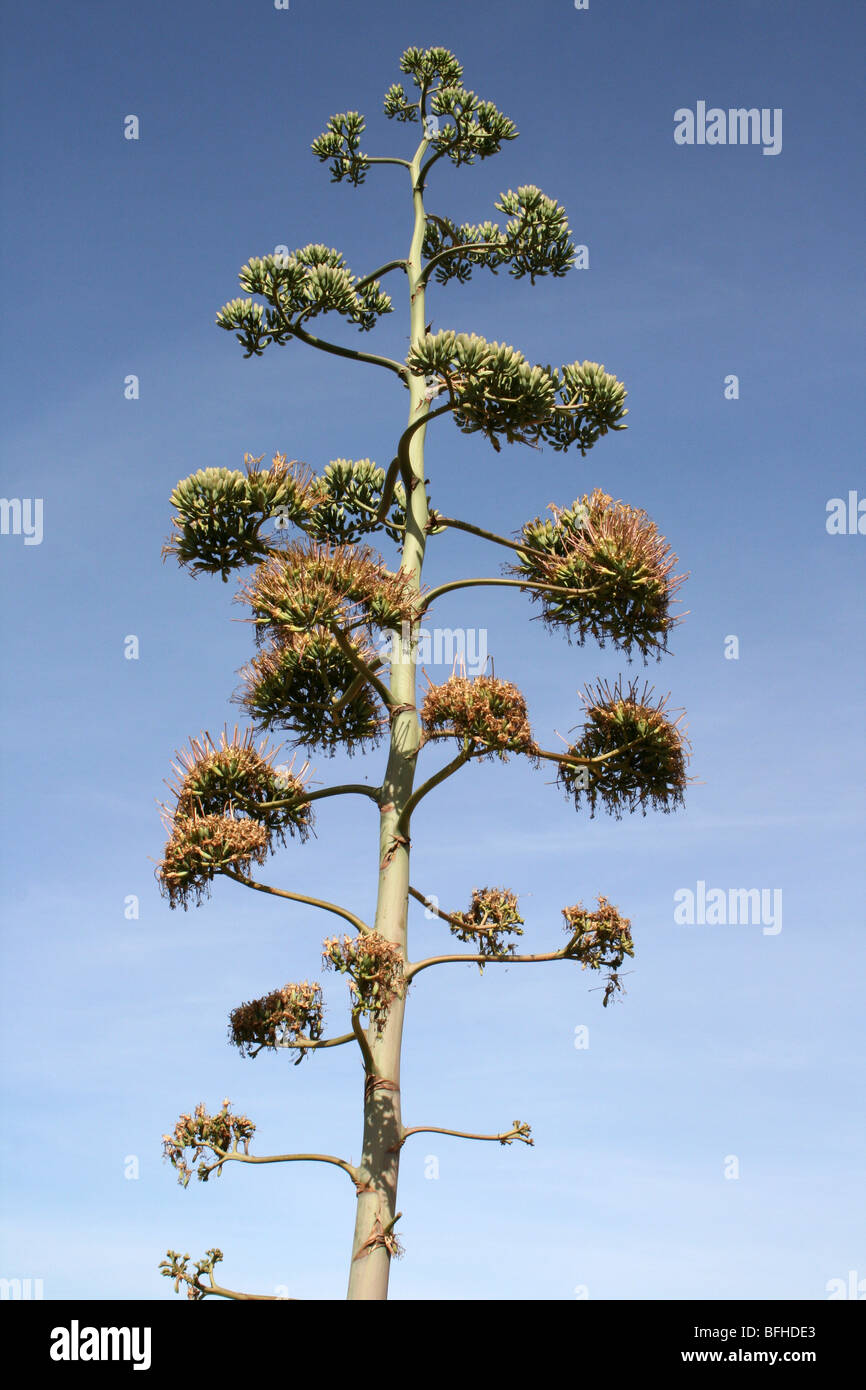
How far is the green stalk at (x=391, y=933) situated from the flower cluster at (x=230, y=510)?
1287mm

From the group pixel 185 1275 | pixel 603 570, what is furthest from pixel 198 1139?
pixel 603 570

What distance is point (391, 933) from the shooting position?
972cm

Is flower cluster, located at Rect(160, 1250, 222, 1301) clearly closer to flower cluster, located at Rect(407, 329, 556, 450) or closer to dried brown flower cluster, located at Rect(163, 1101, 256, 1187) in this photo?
dried brown flower cluster, located at Rect(163, 1101, 256, 1187)

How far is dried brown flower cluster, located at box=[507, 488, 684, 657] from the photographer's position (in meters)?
10.4

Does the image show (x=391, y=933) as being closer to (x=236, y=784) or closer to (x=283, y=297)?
(x=236, y=784)

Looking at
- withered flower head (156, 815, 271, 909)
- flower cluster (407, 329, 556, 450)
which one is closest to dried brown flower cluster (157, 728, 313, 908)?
withered flower head (156, 815, 271, 909)

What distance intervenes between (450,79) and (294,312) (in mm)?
4544

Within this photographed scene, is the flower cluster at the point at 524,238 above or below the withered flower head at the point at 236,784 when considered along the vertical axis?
above

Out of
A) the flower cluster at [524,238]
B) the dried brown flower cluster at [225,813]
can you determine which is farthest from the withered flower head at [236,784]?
the flower cluster at [524,238]

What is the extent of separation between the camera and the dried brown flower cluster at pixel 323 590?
375 inches

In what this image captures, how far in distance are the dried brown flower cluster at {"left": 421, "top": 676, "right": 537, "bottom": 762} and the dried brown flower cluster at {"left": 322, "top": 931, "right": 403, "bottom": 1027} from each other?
5.92 feet

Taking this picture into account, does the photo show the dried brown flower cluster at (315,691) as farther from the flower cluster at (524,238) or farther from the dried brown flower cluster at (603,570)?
the flower cluster at (524,238)

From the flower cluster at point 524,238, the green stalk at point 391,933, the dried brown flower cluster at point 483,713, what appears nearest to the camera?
the green stalk at point 391,933
